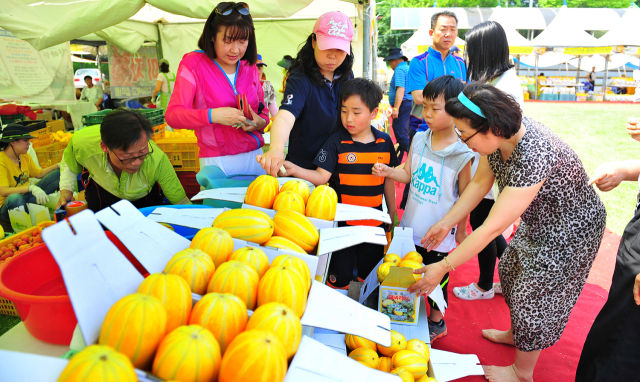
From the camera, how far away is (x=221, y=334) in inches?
43.9

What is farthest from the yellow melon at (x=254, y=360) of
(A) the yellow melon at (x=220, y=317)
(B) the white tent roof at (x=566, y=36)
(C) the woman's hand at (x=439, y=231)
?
(B) the white tent roof at (x=566, y=36)

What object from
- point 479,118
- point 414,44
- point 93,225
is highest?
point 414,44

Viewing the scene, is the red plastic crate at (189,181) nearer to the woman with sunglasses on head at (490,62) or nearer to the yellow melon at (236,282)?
the woman with sunglasses on head at (490,62)

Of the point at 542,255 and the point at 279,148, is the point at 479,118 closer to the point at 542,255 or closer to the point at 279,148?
the point at 542,255

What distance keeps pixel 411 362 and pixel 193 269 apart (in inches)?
45.9

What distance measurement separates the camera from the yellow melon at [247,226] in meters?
1.71

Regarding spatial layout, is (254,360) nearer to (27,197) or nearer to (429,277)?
(429,277)

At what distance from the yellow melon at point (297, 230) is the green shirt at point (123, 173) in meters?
1.90

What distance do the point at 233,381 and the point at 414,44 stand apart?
94.0 feet

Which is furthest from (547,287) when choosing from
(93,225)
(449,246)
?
(93,225)

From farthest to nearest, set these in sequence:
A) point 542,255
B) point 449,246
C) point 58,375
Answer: point 449,246 → point 542,255 → point 58,375

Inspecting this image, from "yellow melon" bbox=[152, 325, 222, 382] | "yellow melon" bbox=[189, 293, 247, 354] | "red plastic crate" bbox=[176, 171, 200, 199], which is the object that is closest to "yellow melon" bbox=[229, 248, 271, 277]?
"yellow melon" bbox=[189, 293, 247, 354]

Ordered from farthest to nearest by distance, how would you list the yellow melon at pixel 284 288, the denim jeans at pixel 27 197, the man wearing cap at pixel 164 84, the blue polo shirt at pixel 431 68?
the man wearing cap at pixel 164 84
the blue polo shirt at pixel 431 68
the denim jeans at pixel 27 197
the yellow melon at pixel 284 288

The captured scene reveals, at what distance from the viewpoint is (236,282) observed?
1.29 metres
